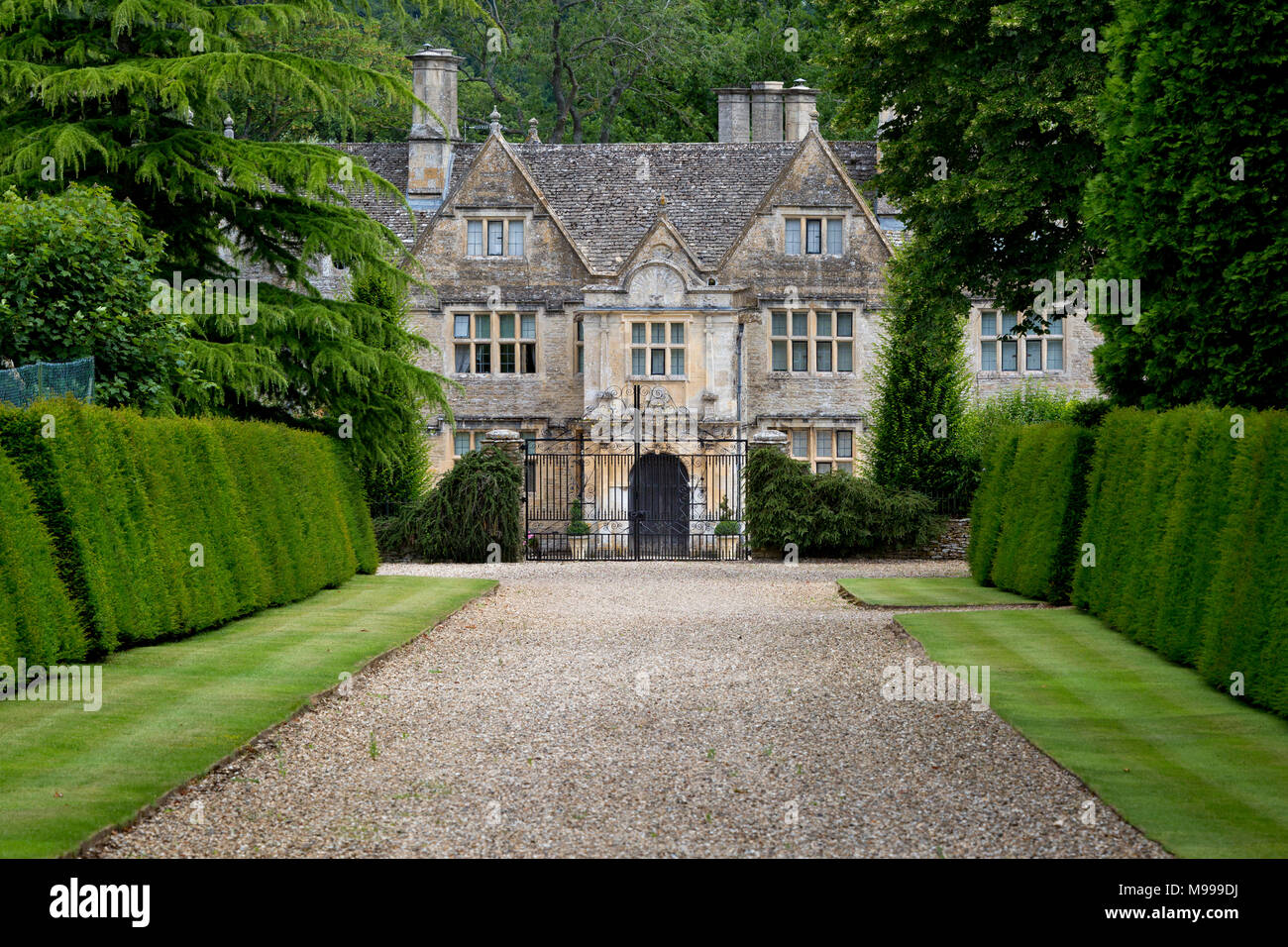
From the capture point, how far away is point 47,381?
39.3ft

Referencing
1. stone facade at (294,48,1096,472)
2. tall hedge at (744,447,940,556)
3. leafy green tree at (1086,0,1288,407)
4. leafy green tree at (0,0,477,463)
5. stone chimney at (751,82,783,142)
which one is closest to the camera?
leafy green tree at (1086,0,1288,407)

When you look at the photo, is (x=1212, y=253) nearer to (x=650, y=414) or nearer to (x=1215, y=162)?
(x=1215, y=162)

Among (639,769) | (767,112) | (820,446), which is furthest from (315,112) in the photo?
(639,769)

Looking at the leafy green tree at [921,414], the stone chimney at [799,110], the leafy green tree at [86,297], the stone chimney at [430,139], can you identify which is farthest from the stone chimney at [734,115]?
the leafy green tree at [86,297]

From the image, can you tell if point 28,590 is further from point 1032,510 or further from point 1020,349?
point 1020,349

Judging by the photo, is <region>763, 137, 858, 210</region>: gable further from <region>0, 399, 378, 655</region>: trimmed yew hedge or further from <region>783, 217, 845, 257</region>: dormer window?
<region>0, 399, 378, 655</region>: trimmed yew hedge

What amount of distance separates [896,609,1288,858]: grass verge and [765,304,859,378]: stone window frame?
20.6 m

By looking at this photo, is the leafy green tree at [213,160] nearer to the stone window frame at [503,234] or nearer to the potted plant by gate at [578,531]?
the potted plant by gate at [578,531]

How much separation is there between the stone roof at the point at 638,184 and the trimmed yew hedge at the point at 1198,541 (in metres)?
21.6

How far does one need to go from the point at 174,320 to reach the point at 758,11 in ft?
132

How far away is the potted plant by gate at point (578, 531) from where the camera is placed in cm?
2653

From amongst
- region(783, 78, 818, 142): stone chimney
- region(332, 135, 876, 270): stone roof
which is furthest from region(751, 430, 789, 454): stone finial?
region(783, 78, 818, 142): stone chimney

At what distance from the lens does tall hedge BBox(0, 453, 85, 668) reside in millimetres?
9078
